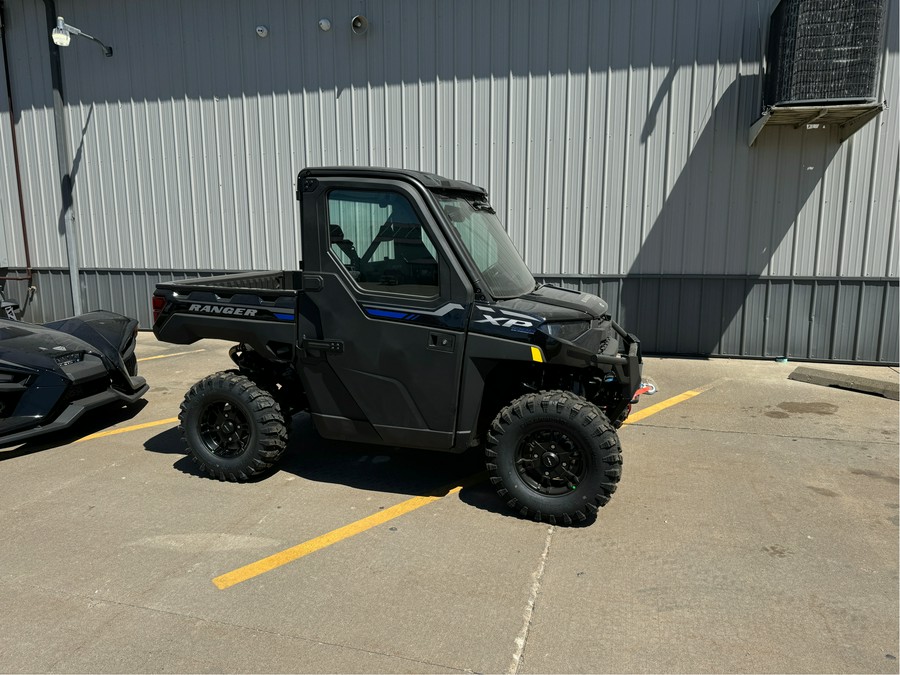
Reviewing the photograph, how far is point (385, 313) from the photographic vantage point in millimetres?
3889

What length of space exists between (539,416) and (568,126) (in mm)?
6677

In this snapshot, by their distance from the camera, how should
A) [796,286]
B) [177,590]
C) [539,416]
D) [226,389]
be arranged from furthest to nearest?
1. [796,286]
2. [226,389]
3. [539,416]
4. [177,590]

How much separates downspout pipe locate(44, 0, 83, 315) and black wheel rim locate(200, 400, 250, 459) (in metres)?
9.31

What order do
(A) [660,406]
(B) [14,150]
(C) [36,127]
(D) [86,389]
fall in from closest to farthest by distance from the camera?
(D) [86,389] < (A) [660,406] < (C) [36,127] < (B) [14,150]

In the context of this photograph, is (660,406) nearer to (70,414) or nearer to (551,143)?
(551,143)

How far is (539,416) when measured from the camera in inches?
146

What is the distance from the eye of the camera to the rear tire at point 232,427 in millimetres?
4297

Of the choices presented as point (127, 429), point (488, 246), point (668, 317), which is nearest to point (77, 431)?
point (127, 429)

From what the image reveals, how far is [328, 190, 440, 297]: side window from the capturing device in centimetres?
385

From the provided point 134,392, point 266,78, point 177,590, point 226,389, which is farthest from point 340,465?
point 266,78

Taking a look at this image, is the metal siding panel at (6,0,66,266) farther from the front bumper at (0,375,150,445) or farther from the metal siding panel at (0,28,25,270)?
the front bumper at (0,375,150,445)

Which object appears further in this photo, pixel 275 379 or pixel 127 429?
pixel 127 429

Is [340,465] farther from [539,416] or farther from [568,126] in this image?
[568,126]

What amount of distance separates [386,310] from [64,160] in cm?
1068
